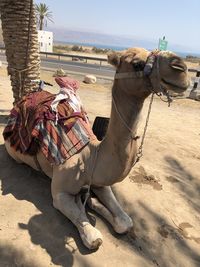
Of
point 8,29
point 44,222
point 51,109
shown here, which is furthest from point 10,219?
point 8,29

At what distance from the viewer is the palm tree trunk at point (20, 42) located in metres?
6.16

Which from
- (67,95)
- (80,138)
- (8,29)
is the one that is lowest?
(80,138)

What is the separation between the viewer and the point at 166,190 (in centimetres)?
504

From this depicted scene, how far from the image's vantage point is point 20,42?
20.8 ft

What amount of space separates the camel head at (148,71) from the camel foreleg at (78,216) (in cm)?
151

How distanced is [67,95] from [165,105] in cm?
772

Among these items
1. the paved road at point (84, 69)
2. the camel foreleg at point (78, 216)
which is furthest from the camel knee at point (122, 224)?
the paved road at point (84, 69)

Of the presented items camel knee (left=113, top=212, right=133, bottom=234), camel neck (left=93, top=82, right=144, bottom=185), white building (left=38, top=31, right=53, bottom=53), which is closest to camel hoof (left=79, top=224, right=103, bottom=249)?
camel knee (left=113, top=212, right=133, bottom=234)

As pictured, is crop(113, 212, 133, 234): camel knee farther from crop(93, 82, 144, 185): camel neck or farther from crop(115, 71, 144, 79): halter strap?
crop(115, 71, 144, 79): halter strap

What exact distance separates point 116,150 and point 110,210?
1046 mm

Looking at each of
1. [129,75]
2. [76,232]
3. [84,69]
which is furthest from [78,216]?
[84,69]

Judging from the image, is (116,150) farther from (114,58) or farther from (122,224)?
(122,224)

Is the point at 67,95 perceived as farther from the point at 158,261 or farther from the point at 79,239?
the point at 158,261

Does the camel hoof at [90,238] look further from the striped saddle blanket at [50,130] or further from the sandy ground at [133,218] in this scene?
the striped saddle blanket at [50,130]
